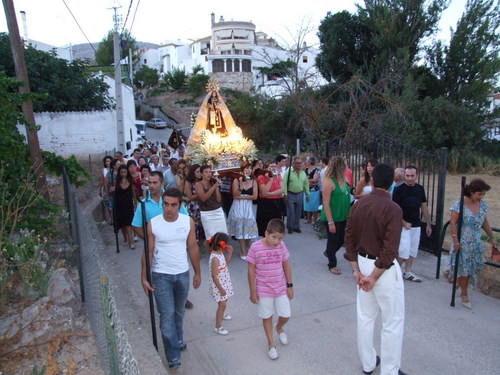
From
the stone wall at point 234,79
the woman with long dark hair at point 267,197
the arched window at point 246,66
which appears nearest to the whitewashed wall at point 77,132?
the woman with long dark hair at point 267,197

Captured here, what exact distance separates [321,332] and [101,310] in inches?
91.9

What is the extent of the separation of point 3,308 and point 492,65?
2463 cm

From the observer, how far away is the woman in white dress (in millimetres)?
7348

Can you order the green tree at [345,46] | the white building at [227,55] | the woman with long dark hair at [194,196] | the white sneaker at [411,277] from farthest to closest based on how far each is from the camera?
the white building at [227,55], the green tree at [345,46], the woman with long dark hair at [194,196], the white sneaker at [411,277]

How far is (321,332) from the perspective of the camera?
484 cm

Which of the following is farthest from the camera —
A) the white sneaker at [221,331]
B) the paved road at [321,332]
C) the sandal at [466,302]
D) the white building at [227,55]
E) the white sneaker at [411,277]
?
the white building at [227,55]

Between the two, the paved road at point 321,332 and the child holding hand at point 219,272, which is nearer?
the paved road at point 321,332

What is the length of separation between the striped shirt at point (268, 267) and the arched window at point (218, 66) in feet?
197

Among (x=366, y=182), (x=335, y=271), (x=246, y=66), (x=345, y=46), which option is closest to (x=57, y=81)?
(x=345, y=46)

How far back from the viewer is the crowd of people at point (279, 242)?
3.69 meters

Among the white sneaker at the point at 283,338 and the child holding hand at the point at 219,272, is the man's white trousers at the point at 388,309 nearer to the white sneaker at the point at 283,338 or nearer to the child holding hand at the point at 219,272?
the white sneaker at the point at 283,338

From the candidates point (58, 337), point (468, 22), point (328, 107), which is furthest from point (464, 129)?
point (58, 337)

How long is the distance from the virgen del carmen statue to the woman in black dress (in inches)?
50.2

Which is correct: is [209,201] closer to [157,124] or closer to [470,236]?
[470,236]
